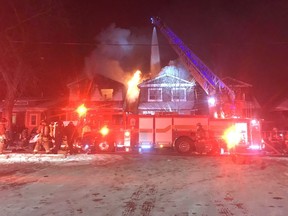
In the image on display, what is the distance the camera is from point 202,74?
20.8 meters

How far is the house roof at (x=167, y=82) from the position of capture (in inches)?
1416

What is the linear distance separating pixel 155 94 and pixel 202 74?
16.0 metres

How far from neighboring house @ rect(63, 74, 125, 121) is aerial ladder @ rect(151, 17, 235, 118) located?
50.9 feet

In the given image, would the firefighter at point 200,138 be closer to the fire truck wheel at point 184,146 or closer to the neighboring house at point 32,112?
the fire truck wheel at point 184,146

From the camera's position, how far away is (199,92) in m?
36.7

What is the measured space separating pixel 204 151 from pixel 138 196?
10326mm

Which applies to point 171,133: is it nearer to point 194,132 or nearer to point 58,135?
point 194,132

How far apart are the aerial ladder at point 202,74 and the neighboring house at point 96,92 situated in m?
15.5

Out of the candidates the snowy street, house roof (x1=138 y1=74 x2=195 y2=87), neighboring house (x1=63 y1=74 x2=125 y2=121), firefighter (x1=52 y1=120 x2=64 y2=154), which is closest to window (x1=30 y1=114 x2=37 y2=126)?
neighboring house (x1=63 y1=74 x2=125 y2=121)

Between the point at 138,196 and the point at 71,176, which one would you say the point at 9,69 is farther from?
the point at 138,196

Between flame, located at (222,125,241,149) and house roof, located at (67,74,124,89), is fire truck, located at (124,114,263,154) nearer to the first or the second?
flame, located at (222,125,241,149)

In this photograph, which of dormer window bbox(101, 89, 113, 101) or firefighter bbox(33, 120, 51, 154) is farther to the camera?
dormer window bbox(101, 89, 113, 101)

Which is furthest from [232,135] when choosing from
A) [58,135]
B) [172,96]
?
[172,96]

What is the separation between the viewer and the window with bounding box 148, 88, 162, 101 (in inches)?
1439
